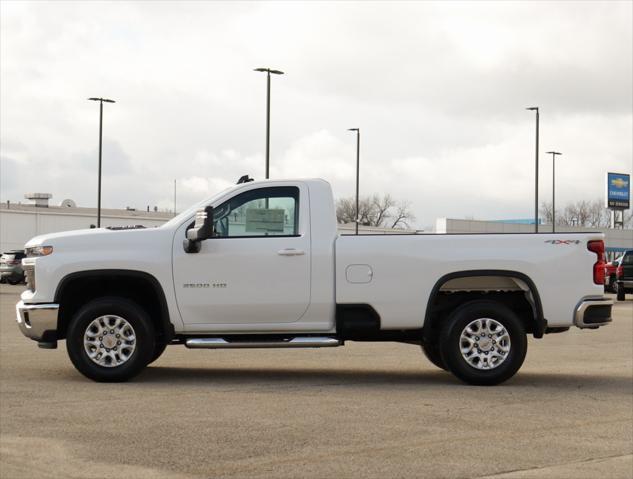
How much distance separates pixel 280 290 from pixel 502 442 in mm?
3818

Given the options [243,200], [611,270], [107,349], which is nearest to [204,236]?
[243,200]

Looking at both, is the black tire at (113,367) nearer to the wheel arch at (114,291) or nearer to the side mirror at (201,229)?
the wheel arch at (114,291)

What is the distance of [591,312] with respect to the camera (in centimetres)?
1125

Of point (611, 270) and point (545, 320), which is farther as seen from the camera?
point (611, 270)

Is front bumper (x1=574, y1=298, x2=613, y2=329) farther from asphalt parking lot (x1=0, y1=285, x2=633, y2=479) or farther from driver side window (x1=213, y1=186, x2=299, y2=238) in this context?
driver side window (x1=213, y1=186, x2=299, y2=238)

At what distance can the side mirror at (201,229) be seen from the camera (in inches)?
431

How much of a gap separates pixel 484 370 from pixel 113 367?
12.5ft

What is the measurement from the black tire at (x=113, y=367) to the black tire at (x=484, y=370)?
3.08 meters

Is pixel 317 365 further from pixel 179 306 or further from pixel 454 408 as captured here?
pixel 454 408

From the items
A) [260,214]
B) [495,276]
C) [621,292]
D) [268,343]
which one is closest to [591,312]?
[495,276]

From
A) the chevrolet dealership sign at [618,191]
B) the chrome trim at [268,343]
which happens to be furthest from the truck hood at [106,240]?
the chevrolet dealership sign at [618,191]

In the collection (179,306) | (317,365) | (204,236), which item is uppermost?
(204,236)

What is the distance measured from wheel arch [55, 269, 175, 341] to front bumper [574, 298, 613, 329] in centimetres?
426

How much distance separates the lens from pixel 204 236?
11.0m
